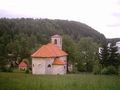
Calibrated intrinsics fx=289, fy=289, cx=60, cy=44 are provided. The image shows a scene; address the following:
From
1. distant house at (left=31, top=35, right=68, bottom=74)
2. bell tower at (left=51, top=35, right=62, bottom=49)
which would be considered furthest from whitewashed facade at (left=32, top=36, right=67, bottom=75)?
bell tower at (left=51, top=35, right=62, bottom=49)

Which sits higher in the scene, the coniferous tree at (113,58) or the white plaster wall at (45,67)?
the coniferous tree at (113,58)

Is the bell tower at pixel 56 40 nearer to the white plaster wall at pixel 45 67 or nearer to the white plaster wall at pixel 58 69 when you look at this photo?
the white plaster wall at pixel 45 67

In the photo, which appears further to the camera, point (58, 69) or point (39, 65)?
point (58, 69)

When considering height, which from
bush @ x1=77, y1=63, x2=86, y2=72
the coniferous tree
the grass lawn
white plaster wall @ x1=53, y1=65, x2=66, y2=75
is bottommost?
bush @ x1=77, y1=63, x2=86, y2=72

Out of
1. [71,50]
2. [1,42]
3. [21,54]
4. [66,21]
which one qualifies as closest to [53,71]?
[71,50]

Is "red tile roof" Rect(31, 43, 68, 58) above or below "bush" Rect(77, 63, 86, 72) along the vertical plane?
above

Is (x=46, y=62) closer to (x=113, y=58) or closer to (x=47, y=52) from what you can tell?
(x=47, y=52)

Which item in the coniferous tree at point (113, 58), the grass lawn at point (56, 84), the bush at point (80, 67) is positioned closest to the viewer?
the grass lawn at point (56, 84)

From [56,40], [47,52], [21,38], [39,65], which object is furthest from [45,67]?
[21,38]

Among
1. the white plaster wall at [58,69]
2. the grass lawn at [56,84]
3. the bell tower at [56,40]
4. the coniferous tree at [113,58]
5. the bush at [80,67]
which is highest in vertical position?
the bell tower at [56,40]

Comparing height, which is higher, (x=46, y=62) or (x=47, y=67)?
(x=46, y=62)

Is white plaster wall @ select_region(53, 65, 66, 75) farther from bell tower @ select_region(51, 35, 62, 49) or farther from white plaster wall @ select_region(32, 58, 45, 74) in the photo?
bell tower @ select_region(51, 35, 62, 49)

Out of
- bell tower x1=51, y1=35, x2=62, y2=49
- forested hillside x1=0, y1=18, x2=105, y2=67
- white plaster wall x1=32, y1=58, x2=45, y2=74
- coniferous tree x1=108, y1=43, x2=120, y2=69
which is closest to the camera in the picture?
coniferous tree x1=108, y1=43, x2=120, y2=69

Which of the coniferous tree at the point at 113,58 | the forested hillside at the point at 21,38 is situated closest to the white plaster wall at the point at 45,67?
the coniferous tree at the point at 113,58
